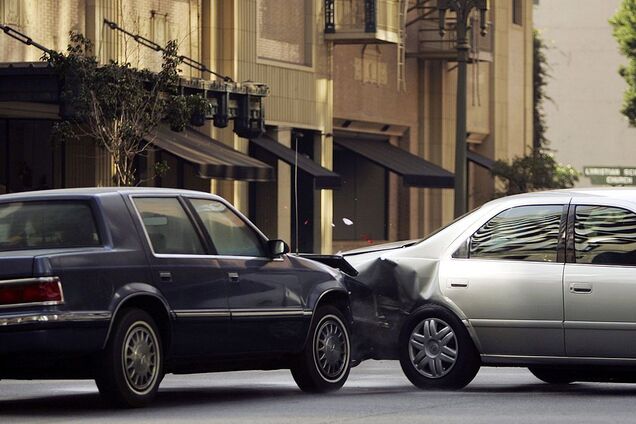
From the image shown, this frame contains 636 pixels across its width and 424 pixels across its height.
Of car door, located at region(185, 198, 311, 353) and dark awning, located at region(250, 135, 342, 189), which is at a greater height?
dark awning, located at region(250, 135, 342, 189)

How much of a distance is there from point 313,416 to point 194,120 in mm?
19054

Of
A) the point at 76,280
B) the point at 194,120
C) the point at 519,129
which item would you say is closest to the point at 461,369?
the point at 76,280

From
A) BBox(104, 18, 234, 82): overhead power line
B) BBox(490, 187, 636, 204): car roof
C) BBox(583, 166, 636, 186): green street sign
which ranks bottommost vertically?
BBox(490, 187, 636, 204): car roof

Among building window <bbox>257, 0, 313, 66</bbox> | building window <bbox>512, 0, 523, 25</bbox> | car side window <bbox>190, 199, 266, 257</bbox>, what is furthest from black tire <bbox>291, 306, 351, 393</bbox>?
building window <bbox>512, 0, 523, 25</bbox>

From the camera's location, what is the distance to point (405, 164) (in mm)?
42688

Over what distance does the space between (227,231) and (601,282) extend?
279 cm

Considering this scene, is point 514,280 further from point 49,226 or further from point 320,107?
point 320,107

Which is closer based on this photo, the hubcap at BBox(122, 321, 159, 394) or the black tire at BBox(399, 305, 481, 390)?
the hubcap at BBox(122, 321, 159, 394)

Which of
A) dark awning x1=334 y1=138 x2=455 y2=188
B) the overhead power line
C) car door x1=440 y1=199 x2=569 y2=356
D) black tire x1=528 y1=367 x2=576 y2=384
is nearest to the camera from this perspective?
car door x1=440 y1=199 x2=569 y2=356

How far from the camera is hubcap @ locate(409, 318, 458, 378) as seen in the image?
14.0 meters

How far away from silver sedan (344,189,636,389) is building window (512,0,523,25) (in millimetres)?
41366

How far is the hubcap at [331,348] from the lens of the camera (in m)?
13.8

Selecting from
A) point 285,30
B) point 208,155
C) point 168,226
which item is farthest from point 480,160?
point 168,226

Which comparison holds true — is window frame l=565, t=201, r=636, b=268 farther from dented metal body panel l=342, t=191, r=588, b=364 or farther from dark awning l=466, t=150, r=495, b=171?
dark awning l=466, t=150, r=495, b=171
